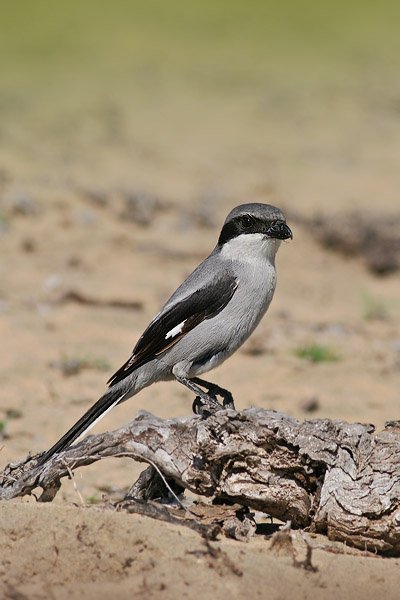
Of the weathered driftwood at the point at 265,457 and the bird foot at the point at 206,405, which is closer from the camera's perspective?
the weathered driftwood at the point at 265,457

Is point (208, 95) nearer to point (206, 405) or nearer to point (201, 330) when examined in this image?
point (201, 330)

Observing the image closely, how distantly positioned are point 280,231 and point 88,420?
175 cm

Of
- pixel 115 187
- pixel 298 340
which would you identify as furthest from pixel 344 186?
pixel 298 340

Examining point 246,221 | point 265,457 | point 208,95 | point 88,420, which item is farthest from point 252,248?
point 208,95

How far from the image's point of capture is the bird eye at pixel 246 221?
643 centimetres

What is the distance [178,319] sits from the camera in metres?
6.07

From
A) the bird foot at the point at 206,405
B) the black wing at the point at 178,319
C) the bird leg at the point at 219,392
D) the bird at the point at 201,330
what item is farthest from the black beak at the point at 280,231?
the bird foot at the point at 206,405

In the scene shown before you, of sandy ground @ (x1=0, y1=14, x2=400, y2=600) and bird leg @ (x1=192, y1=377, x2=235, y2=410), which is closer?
sandy ground @ (x1=0, y1=14, x2=400, y2=600)

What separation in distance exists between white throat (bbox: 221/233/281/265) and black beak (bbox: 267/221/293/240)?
51 millimetres

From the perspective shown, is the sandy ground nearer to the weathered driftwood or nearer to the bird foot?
the weathered driftwood

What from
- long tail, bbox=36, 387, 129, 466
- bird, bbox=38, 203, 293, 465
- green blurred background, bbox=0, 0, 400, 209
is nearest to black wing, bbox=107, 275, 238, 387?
bird, bbox=38, 203, 293, 465

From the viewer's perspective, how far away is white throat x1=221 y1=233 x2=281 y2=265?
20.8 feet

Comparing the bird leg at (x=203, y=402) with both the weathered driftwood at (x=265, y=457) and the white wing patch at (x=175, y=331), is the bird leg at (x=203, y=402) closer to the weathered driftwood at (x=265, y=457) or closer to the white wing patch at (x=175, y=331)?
the white wing patch at (x=175, y=331)

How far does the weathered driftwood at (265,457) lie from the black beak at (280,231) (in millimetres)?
1716
